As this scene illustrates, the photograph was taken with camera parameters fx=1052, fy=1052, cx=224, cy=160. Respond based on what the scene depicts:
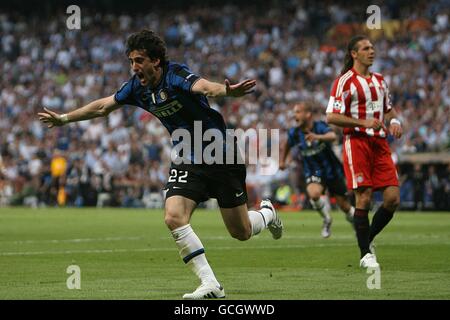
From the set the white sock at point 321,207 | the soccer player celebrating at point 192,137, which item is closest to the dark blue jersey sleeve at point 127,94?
the soccer player celebrating at point 192,137

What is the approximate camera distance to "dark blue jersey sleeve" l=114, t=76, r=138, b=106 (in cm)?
1030

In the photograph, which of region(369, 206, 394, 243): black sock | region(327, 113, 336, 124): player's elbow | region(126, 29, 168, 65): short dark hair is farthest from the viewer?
region(369, 206, 394, 243): black sock

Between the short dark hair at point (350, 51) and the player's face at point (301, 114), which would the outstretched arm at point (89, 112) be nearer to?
the short dark hair at point (350, 51)

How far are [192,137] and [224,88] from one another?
100 centimetres

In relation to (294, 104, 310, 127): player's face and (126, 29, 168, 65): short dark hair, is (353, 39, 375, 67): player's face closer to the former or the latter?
(126, 29, 168, 65): short dark hair

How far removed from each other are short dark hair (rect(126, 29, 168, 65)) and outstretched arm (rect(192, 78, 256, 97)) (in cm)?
50

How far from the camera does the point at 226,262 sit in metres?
13.5

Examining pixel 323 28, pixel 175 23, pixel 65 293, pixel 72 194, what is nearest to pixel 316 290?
pixel 65 293

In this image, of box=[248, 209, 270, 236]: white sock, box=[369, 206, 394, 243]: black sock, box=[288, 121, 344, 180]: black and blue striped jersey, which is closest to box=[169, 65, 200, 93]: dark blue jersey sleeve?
box=[248, 209, 270, 236]: white sock

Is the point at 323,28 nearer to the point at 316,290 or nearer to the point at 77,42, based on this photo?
the point at 77,42

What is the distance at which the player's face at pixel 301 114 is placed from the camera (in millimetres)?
18328

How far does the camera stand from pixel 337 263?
1302 centimetres
